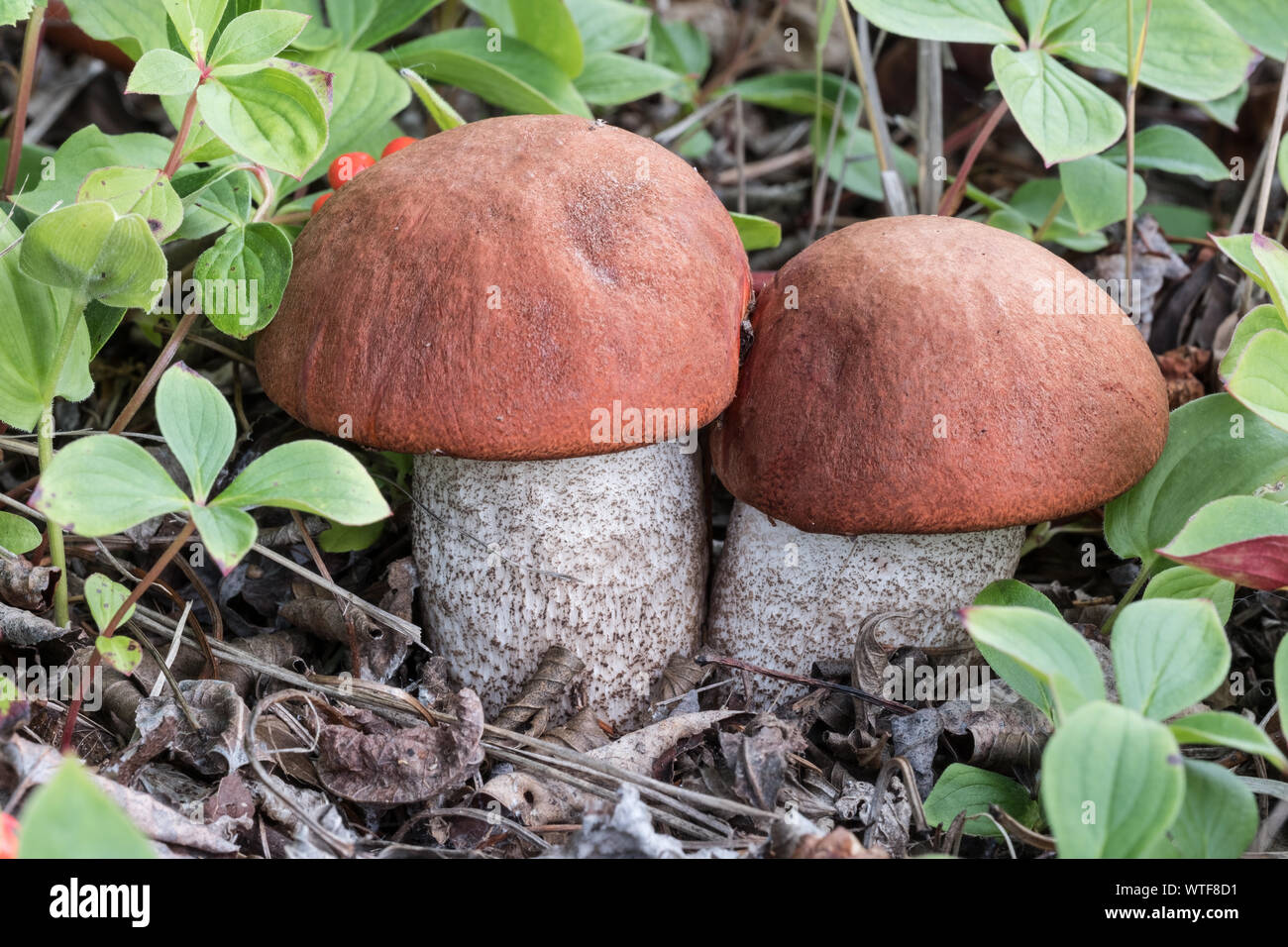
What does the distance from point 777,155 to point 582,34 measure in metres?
1.19

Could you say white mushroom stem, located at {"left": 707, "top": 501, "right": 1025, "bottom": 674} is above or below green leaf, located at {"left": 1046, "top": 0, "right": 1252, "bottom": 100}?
below

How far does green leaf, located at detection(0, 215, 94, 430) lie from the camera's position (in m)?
2.02

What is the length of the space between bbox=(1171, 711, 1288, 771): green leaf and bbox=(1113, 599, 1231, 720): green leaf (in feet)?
0.10

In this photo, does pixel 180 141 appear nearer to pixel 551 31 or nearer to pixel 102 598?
pixel 102 598

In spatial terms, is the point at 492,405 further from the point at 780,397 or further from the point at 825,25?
the point at 825,25

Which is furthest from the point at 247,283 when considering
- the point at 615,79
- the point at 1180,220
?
the point at 1180,220

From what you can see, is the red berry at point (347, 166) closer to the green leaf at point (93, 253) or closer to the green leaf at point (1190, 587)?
the green leaf at point (93, 253)

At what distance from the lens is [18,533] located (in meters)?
2.13

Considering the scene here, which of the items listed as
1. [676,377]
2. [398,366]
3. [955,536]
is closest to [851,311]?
[676,377]

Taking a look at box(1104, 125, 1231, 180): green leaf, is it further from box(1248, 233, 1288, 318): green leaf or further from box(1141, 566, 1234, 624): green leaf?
box(1141, 566, 1234, 624): green leaf


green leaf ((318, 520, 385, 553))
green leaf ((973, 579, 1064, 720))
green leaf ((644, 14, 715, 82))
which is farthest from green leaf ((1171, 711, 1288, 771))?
green leaf ((644, 14, 715, 82))

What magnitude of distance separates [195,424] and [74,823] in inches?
31.8

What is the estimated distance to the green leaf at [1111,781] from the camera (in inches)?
52.6

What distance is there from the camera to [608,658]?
8.14ft
